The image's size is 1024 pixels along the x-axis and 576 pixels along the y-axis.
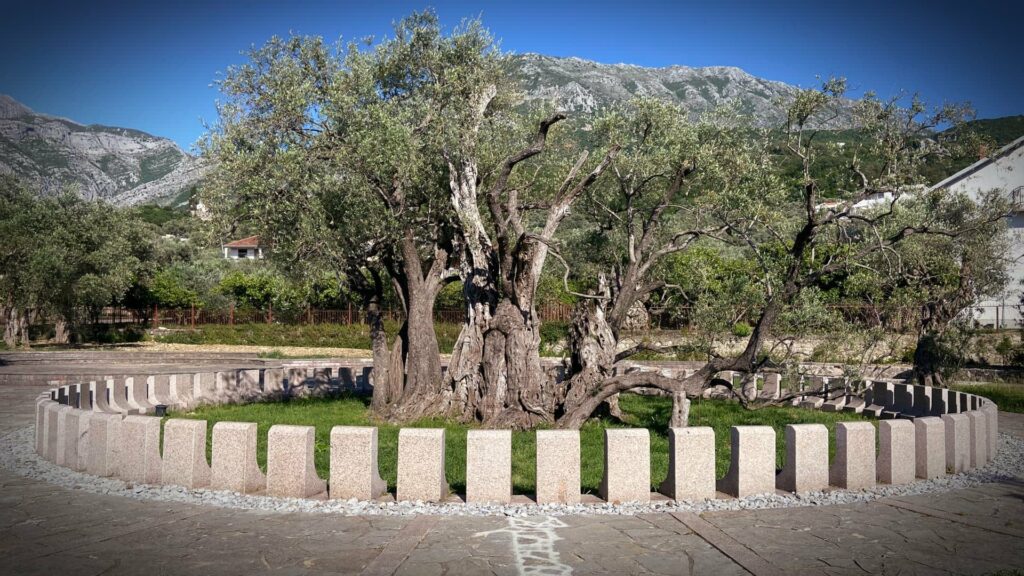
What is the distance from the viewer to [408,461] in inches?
325

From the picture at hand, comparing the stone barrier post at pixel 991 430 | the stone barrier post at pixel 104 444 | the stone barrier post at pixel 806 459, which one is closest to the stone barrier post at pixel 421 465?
the stone barrier post at pixel 104 444

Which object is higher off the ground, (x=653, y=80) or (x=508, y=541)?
(x=653, y=80)

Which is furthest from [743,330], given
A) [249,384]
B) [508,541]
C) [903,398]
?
[508,541]

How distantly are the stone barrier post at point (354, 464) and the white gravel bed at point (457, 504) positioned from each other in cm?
15

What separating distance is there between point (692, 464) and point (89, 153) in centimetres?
20140

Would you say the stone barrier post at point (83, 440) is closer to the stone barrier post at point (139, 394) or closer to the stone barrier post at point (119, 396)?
the stone barrier post at point (119, 396)

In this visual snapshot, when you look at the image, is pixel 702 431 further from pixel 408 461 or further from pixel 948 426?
pixel 948 426

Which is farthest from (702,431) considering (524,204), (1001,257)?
(1001,257)

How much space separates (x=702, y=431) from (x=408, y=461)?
3296mm

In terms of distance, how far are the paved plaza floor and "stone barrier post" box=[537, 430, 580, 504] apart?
0.52 metres

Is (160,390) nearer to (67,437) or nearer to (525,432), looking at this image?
(67,437)

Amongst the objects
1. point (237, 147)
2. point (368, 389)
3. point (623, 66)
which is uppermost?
point (623, 66)

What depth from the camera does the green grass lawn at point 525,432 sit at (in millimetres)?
10188

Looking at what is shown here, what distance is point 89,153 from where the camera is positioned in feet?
584
